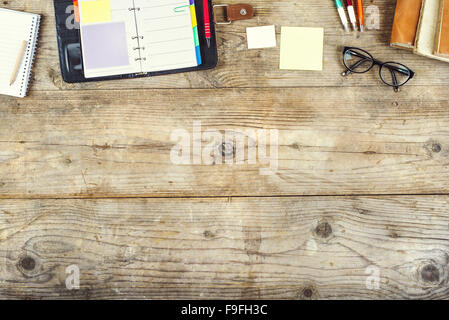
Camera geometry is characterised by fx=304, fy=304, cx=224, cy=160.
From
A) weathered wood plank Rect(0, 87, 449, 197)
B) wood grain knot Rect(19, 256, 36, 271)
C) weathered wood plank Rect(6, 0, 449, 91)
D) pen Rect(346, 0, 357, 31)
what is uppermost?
pen Rect(346, 0, 357, 31)

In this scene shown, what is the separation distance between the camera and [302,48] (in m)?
0.96

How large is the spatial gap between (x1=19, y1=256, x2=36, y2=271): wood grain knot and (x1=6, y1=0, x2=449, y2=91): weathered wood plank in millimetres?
547

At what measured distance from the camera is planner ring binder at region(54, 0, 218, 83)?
0.94 metres

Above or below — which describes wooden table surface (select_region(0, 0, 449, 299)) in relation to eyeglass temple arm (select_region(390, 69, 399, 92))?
below

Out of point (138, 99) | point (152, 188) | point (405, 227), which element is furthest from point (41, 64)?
point (405, 227)

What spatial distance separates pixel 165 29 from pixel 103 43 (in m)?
0.20

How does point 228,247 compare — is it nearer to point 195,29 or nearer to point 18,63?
point 195,29

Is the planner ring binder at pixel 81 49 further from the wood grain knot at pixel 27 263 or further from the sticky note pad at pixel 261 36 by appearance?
the wood grain knot at pixel 27 263

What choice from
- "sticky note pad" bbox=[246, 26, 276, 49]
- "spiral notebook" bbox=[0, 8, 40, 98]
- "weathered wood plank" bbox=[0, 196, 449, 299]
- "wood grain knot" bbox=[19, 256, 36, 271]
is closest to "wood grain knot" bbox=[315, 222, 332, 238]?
"weathered wood plank" bbox=[0, 196, 449, 299]

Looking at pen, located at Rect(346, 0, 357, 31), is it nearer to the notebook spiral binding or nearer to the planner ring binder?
the planner ring binder

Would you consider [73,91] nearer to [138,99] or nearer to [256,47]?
[138,99]

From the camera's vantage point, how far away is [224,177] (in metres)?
0.97

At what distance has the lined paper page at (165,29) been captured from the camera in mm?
935

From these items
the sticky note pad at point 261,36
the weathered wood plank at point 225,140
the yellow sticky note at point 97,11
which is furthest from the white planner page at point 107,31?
the sticky note pad at point 261,36
